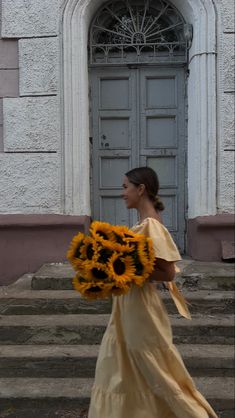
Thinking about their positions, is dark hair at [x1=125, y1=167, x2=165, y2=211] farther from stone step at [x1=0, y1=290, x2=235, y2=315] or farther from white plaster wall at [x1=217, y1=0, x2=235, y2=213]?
white plaster wall at [x1=217, y1=0, x2=235, y2=213]

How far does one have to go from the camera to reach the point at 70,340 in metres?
4.91

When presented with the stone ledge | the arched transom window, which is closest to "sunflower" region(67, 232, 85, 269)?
the stone ledge

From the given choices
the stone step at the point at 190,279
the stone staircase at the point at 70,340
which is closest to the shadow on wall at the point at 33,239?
the stone staircase at the point at 70,340

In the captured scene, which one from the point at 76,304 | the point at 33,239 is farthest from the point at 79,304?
the point at 33,239

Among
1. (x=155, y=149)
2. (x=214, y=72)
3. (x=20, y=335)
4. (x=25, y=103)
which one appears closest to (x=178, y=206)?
(x=155, y=149)

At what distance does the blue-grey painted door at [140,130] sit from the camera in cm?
679

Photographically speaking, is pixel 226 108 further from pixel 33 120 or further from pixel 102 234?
pixel 102 234

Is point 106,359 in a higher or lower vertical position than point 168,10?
lower

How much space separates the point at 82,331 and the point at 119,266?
2280 mm

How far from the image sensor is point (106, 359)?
9.87ft

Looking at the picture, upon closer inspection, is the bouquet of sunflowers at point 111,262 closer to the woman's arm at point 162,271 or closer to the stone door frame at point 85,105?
the woman's arm at point 162,271

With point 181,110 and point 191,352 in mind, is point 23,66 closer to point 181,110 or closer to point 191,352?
point 181,110

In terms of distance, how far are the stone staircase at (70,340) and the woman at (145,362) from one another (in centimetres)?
116

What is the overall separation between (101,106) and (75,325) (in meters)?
2.96
